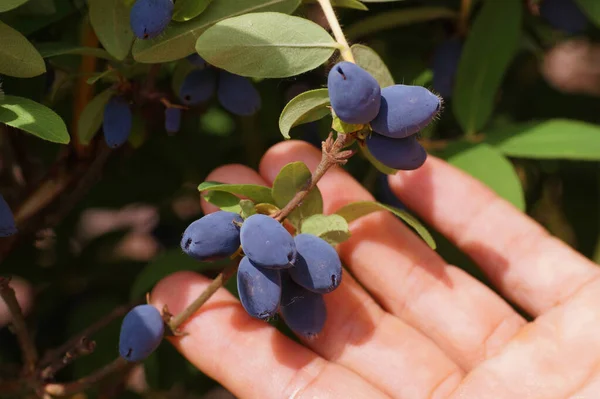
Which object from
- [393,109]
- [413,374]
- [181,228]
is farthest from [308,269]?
[181,228]

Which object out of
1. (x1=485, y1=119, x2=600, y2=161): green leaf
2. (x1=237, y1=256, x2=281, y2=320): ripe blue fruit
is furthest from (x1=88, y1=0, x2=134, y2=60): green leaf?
(x1=485, y1=119, x2=600, y2=161): green leaf

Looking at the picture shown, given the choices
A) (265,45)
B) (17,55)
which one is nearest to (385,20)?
(265,45)

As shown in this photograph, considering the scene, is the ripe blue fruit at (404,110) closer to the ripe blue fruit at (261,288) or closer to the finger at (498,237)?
the ripe blue fruit at (261,288)

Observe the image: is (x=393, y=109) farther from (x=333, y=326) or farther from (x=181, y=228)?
(x=181, y=228)

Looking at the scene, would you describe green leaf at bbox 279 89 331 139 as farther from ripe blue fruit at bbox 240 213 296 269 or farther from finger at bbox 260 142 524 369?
finger at bbox 260 142 524 369

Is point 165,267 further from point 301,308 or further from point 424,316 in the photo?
point 424,316

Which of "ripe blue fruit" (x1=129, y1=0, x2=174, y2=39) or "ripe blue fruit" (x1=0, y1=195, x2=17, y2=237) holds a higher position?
"ripe blue fruit" (x1=129, y1=0, x2=174, y2=39)
